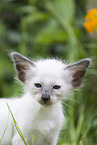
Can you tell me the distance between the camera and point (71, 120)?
3.50 m

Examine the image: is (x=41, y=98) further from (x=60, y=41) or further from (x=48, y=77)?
(x=60, y=41)

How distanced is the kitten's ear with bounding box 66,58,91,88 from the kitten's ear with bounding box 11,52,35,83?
364 millimetres

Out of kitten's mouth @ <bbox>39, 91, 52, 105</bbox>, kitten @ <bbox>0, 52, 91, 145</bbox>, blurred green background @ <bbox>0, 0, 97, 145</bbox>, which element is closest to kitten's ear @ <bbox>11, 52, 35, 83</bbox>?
kitten @ <bbox>0, 52, 91, 145</bbox>

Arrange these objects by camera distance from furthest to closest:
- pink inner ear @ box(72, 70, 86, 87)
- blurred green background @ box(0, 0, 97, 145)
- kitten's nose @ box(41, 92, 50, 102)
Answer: blurred green background @ box(0, 0, 97, 145) → pink inner ear @ box(72, 70, 86, 87) → kitten's nose @ box(41, 92, 50, 102)

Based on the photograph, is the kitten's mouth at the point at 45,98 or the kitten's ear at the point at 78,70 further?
the kitten's ear at the point at 78,70

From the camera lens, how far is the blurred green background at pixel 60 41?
3553 mm

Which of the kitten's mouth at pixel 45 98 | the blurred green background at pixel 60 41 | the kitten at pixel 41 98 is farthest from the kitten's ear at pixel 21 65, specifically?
the blurred green background at pixel 60 41

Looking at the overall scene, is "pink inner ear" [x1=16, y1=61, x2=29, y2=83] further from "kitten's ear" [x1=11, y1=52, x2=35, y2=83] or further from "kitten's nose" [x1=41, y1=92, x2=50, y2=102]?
"kitten's nose" [x1=41, y1=92, x2=50, y2=102]

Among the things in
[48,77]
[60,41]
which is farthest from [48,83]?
[60,41]

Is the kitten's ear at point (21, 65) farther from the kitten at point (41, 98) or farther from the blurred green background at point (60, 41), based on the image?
the blurred green background at point (60, 41)

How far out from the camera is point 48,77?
2225mm

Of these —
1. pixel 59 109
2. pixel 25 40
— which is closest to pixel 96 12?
pixel 59 109

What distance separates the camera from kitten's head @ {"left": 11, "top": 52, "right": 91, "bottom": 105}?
2209 mm

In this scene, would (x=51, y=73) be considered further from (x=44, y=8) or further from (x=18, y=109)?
(x=44, y=8)
